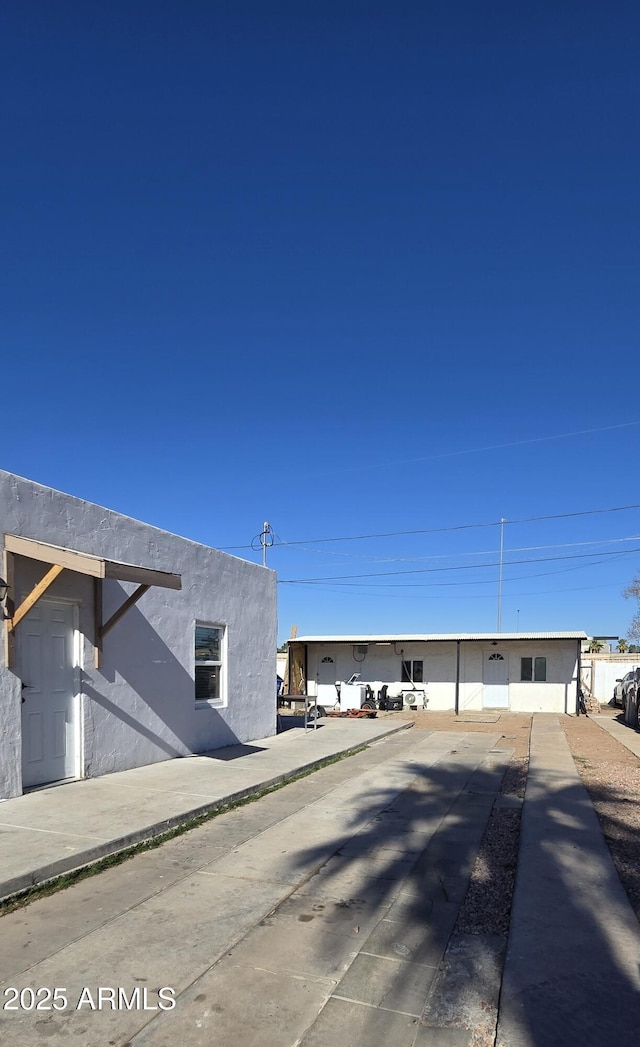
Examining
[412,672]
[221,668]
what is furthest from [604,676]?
[221,668]

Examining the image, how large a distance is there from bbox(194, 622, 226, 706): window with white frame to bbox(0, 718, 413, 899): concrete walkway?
3.24 feet

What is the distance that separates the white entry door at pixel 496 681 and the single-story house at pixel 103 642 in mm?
17428

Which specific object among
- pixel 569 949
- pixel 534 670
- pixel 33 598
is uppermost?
pixel 33 598

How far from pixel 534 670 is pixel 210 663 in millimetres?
18999

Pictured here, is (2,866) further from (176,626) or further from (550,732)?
(550,732)

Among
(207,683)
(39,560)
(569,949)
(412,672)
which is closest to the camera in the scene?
(569,949)

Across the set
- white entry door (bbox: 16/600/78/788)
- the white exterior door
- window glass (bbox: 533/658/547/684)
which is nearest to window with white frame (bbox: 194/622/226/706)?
white entry door (bbox: 16/600/78/788)

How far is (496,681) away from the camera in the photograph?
92.3ft

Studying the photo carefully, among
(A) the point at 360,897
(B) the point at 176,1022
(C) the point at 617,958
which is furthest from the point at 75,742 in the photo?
(C) the point at 617,958

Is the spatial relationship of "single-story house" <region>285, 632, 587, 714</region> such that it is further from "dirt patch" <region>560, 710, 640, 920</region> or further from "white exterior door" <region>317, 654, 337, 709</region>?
"dirt patch" <region>560, 710, 640, 920</region>

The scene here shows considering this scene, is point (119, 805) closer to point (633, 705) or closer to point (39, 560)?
point (39, 560)

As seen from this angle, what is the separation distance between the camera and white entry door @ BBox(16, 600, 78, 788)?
26.1 feet

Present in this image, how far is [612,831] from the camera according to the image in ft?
23.6

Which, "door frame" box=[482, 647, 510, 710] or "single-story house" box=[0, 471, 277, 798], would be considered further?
"door frame" box=[482, 647, 510, 710]
